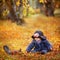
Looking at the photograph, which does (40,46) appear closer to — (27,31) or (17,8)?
(27,31)

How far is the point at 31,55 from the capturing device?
987cm

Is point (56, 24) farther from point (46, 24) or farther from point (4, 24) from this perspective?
point (4, 24)

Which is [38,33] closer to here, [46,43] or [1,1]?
[46,43]

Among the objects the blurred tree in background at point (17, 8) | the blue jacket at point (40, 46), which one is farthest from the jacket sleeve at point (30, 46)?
the blurred tree in background at point (17, 8)

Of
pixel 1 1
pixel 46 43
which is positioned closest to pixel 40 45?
pixel 46 43

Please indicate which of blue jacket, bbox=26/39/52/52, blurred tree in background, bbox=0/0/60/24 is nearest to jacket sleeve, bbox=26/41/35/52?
blue jacket, bbox=26/39/52/52

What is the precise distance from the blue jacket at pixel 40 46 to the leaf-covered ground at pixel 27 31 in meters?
0.06

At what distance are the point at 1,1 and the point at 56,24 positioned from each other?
1.02 meters

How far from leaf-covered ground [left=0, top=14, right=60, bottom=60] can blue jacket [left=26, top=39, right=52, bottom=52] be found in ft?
0.20

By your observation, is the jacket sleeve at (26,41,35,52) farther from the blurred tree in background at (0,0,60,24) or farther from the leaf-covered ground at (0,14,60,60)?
the blurred tree in background at (0,0,60,24)

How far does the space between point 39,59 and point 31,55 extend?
152 millimetres

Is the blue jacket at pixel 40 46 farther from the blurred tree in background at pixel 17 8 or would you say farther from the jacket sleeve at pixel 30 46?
the blurred tree in background at pixel 17 8

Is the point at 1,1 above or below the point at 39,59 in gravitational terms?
above

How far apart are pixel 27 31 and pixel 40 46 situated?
13.4 inches
